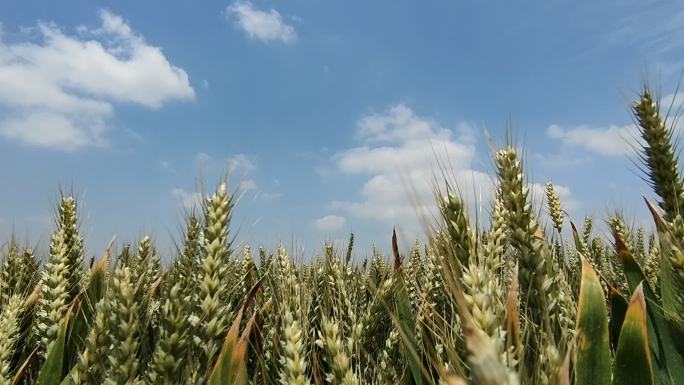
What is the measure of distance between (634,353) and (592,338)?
5.0 inches

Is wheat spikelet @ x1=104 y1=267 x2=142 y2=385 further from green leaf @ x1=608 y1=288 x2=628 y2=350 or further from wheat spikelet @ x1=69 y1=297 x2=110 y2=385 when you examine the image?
green leaf @ x1=608 y1=288 x2=628 y2=350

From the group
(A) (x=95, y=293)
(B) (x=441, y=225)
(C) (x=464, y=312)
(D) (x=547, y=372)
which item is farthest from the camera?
(A) (x=95, y=293)

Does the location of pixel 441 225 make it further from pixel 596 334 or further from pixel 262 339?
pixel 262 339

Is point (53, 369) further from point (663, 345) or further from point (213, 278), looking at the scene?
point (663, 345)

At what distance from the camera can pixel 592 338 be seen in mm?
1717

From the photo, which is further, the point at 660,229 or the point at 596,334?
the point at 660,229

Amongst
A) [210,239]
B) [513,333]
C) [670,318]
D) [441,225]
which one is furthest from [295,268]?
[670,318]

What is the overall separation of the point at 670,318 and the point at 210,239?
6.65 ft

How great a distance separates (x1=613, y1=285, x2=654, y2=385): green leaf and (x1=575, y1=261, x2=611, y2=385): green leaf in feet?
0.18

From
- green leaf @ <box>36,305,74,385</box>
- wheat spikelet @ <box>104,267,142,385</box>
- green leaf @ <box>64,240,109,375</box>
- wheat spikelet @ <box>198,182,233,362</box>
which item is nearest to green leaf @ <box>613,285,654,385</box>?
wheat spikelet @ <box>198,182,233,362</box>

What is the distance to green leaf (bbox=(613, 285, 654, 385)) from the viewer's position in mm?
1651

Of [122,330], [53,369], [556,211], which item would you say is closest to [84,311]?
[53,369]

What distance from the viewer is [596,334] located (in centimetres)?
174

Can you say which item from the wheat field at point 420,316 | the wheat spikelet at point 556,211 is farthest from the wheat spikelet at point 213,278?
the wheat spikelet at point 556,211
